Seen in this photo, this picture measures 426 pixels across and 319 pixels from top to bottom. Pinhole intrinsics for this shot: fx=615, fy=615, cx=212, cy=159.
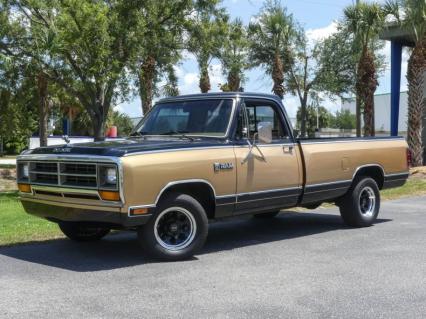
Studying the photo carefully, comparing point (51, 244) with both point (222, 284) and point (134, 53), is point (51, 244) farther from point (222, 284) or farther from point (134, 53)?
point (134, 53)

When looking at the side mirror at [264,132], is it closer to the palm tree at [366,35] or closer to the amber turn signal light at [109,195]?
the amber turn signal light at [109,195]

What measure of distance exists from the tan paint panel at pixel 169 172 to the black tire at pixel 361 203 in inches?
106

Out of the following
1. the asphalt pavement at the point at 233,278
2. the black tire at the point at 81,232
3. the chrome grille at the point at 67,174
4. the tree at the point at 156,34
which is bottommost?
the asphalt pavement at the point at 233,278

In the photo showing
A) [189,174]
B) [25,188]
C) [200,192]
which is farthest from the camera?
[25,188]

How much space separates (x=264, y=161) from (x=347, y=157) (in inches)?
74.0

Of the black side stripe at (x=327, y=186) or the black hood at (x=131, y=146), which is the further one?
the black side stripe at (x=327, y=186)

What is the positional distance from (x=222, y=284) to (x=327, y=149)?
362cm

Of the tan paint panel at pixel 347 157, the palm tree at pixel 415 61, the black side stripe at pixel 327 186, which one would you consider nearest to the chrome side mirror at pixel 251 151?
the tan paint panel at pixel 347 157

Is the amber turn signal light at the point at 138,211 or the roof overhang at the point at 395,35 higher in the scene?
the roof overhang at the point at 395,35

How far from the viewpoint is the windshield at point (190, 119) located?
801cm

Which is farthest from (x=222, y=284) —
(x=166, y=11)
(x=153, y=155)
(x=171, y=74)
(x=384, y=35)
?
(x=384, y=35)

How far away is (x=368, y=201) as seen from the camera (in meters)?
9.94

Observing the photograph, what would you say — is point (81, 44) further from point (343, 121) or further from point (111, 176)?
point (343, 121)

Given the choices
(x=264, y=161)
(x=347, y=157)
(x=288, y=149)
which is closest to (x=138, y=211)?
(x=264, y=161)
